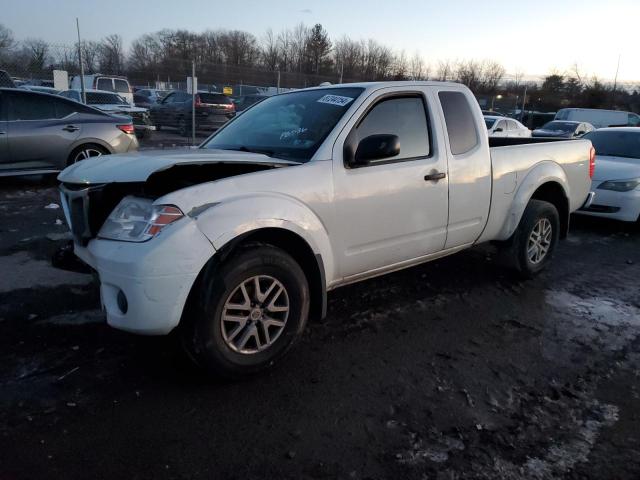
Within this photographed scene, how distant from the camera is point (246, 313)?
120 inches

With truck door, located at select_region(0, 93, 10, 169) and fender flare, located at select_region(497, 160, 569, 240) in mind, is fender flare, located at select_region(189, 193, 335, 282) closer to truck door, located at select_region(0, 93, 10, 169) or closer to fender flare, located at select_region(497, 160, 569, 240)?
fender flare, located at select_region(497, 160, 569, 240)

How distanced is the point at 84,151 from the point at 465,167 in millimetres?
6879

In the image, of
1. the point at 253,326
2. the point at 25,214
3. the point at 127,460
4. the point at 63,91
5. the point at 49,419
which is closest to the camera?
the point at 127,460

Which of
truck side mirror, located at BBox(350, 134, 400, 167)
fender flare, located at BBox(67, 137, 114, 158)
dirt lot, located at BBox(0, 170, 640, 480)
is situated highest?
truck side mirror, located at BBox(350, 134, 400, 167)

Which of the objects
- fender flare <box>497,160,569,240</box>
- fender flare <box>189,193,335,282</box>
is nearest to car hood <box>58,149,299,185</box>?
fender flare <box>189,193,335,282</box>

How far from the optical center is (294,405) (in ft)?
9.57

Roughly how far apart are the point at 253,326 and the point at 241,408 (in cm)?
47

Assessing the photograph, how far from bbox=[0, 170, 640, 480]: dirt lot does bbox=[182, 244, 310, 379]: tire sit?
193 mm

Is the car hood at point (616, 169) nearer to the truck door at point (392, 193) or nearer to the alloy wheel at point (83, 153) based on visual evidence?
the truck door at point (392, 193)

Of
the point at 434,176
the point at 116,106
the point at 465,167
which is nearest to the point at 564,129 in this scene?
the point at 116,106

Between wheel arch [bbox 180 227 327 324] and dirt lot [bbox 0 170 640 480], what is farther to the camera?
wheel arch [bbox 180 227 327 324]

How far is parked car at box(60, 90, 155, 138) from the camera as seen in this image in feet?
51.8

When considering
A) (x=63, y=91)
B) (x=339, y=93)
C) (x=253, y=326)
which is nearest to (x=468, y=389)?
(x=253, y=326)

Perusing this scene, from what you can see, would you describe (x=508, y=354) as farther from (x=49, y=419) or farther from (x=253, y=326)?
(x=49, y=419)
